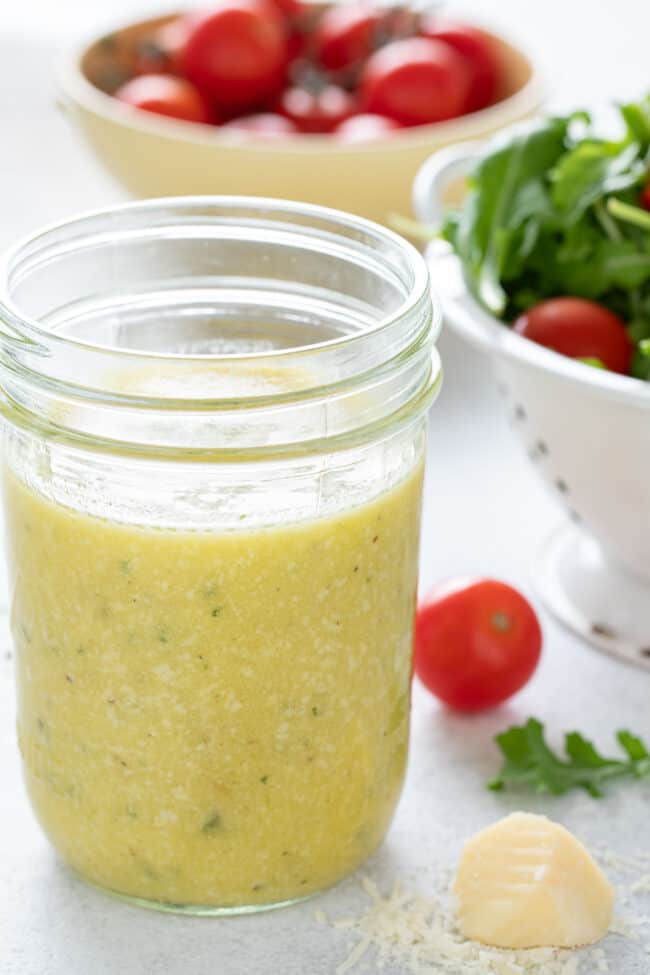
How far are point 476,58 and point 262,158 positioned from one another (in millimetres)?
490

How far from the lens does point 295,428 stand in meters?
1.06

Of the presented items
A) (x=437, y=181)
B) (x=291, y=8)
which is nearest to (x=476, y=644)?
(x=437, y=181)

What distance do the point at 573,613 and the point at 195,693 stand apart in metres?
0.62

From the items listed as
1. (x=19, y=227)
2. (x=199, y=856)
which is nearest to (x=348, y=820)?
(x=199, y=856)

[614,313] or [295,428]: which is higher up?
[295,428]

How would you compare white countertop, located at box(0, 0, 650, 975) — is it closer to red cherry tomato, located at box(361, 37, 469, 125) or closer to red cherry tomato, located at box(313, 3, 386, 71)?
→ red cherry tomato, located at box(361, 37, 469, 125)

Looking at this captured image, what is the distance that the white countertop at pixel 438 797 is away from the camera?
3.92 feet

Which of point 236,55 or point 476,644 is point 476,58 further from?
point 476,644

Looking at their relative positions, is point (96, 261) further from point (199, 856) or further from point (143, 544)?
point (199, 856)

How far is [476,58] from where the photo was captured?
239 cm

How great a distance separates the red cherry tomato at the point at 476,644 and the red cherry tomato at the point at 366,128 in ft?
2.86

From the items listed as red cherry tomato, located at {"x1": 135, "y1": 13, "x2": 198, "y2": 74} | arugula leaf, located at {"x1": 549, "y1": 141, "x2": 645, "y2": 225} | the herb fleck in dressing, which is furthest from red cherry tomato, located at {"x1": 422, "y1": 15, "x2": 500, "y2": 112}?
the herb fleck in dressing

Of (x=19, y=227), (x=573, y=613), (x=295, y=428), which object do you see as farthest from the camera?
(x=19, y=227)

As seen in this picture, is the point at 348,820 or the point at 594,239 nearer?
the point at 348,820
